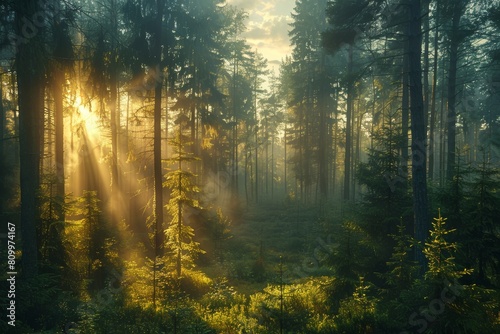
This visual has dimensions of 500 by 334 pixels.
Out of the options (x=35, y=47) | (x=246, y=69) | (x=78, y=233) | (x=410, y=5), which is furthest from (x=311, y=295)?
(x=246, y=69)

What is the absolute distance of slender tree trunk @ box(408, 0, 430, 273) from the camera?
9.09m

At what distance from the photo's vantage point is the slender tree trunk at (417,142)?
29.8ft

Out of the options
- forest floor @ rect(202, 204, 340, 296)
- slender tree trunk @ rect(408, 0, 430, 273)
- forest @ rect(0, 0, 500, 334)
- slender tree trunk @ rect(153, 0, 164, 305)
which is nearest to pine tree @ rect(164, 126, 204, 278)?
forest @ rect(0, 0, 500, 334)

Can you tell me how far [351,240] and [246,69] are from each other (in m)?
34.6

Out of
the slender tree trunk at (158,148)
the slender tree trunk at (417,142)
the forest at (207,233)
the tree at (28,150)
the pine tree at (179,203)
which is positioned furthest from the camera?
the slender tree trunk at (158,148)

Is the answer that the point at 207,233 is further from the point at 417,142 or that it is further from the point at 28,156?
Answer: the point at 417,142

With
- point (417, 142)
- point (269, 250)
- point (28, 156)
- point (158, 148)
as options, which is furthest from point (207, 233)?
point (417, 142)

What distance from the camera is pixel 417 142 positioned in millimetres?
9414

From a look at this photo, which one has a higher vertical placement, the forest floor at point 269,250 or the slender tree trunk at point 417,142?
the slender tree trunk at point 417,142

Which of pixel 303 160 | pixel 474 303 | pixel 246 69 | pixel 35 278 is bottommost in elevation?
pixel 35 278

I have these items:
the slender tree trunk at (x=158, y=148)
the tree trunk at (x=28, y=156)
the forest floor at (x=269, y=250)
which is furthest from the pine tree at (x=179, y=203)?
the tree trunk at (x=28, y=156)

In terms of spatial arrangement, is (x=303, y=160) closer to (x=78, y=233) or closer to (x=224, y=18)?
(x=224, y=18)

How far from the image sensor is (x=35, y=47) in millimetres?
7738

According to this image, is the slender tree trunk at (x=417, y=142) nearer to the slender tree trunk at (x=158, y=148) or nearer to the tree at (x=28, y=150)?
the slender tree trunk at (x=158, y=148)
